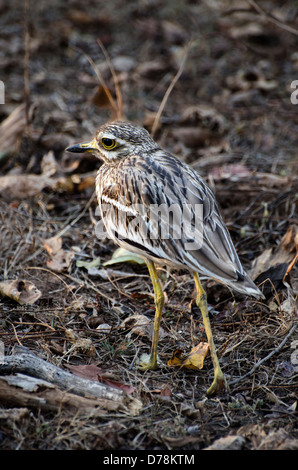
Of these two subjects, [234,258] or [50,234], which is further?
[50,234]

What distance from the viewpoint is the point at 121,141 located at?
3.43 m

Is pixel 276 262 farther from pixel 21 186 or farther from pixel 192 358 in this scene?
pixel 21 186

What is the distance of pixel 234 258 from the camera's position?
9.46 ft

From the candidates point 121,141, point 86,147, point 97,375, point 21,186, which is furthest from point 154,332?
point 21,186

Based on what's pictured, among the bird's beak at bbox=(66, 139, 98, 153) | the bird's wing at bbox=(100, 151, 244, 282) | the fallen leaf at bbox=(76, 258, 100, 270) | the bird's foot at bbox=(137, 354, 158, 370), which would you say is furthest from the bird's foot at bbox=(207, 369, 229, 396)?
the bird's beak at bbox=(66, 139, 98, 153)

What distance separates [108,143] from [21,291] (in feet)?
3.55

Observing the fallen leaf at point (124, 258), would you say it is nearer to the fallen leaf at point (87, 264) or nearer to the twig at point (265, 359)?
the fallen leaf at point (87, 264)

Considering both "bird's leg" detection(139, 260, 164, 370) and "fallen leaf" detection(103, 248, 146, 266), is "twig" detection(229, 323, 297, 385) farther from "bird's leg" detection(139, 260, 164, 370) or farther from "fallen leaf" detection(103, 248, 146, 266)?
"fallen leaf" detection(103, 248, 146, 266)

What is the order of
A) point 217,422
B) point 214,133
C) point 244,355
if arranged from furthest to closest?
point 214,133 < point 244,355 < point 217,422

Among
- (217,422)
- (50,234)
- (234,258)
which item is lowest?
(50,234)

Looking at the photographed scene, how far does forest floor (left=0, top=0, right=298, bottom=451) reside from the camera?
2.62 metres
